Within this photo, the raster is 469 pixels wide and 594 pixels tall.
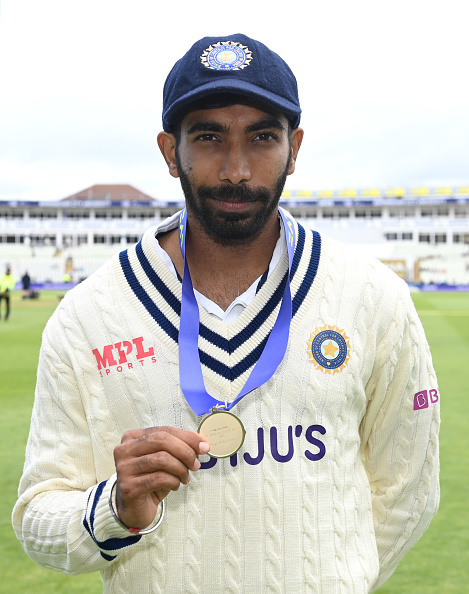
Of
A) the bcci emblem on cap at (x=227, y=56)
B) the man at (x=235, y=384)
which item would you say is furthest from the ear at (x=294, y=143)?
the bcci emblem on cap at (x=227, y=56)

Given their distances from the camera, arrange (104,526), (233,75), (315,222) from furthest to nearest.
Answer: (315,222)
(233,75)
(104,526)

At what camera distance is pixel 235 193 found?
183cm

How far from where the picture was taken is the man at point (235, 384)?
70.8 inches

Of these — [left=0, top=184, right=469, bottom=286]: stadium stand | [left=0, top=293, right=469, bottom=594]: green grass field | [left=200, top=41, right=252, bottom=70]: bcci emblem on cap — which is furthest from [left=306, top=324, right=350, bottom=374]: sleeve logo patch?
[left=0, top=184, right=469, bottom=286]: stadium stand

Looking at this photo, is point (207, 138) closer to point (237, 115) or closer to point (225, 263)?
point (237, 115)

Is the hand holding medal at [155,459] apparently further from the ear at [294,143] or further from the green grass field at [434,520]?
the green grass field at [434,520]

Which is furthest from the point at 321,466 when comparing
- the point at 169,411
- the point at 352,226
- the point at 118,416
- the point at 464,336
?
the point at 352,226

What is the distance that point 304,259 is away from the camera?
200cm

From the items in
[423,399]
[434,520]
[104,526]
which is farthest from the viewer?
[434,520]

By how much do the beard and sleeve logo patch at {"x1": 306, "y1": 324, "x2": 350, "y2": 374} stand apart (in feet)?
1.13

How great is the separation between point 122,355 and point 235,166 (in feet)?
2.00

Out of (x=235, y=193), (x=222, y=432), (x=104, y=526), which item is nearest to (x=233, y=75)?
(x=235, y=193)

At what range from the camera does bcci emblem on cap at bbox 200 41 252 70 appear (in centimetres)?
180

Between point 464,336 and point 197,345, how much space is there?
46.0 feet
